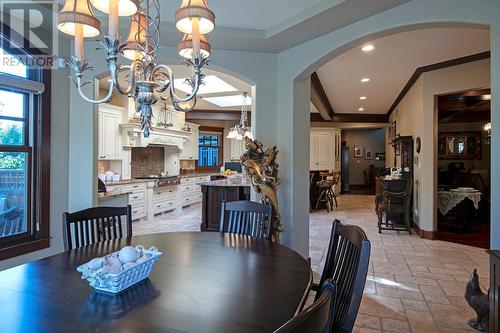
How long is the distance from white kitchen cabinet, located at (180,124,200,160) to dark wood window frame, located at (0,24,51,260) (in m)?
5.54

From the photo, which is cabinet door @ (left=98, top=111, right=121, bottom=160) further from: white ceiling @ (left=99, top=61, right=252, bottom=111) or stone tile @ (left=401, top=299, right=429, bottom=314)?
stone tile @ (left=401, top=299, right=429, bottom=314)

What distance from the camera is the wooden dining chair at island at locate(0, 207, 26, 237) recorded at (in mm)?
2797

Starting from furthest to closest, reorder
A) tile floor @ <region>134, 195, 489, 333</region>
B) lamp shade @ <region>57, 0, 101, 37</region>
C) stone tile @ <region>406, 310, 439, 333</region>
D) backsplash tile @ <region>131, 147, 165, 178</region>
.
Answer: backsplash tile @ <region>131, 147, 165, 178</region>
tile floor @ <region>134, 195, 489, 333</region>
stone tile @ <region>406, 310, 439, 333</region>
lamp shade @ <region>57, 0, 101, 37</region>

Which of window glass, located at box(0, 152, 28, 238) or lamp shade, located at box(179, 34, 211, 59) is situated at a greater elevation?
lamp shade, located at box(179, 34, 211, 59)

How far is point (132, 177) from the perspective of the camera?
705cm

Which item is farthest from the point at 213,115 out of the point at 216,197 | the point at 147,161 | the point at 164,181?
the point at 216,197

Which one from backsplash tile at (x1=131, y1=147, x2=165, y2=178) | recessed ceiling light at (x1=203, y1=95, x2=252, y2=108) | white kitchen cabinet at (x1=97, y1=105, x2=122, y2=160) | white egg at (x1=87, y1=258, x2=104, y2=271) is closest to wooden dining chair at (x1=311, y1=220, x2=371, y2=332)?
white egg at (x1=87, y1=258, x2=104, y2=271)

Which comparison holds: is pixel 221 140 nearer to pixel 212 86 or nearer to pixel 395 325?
pixel 212 86

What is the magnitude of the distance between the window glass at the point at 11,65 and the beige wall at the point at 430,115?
18.4 feet

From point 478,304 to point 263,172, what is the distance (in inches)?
80.3

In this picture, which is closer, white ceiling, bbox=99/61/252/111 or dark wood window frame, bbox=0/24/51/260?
dark wood window frame, bbox=0/24/51/260

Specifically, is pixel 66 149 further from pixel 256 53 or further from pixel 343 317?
pixel 343 317

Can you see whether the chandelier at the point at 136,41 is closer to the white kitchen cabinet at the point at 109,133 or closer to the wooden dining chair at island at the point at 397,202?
the white kitchen cabinet at the point at 109,133

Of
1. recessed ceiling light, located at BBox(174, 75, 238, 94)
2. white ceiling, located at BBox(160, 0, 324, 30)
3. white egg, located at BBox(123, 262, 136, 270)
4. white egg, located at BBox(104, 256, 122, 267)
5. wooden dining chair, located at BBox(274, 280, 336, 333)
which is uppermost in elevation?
recessed ceiling light, located at BBox(174, 75, 238, 94)
